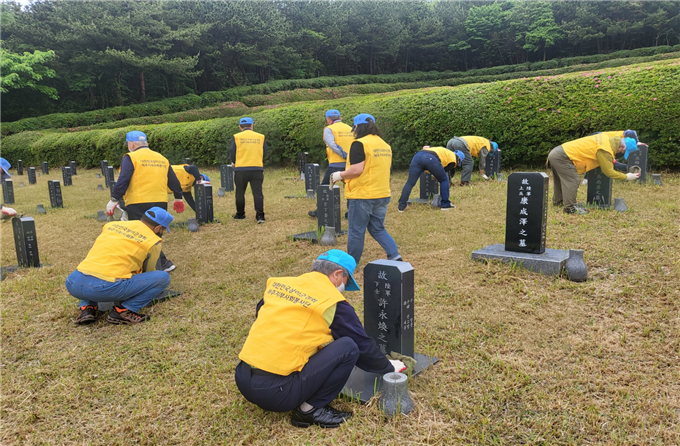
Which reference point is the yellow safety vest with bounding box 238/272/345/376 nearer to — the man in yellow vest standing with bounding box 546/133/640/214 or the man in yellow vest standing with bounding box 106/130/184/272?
the man in yellow vest standing with bounding box 106/130/184/272

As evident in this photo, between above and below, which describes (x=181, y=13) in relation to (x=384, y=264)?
above

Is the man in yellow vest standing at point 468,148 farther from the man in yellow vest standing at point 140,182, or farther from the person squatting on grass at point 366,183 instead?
the man in yellow vest standing at point 140,182

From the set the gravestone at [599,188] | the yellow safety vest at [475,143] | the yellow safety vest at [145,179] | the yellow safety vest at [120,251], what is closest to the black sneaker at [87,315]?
the yellow safety vest at [120,251]

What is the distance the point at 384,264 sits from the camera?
10.6ft

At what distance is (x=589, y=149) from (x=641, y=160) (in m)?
2.81

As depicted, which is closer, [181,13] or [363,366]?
[363,366]

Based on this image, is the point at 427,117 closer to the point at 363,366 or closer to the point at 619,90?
the point at 619,90

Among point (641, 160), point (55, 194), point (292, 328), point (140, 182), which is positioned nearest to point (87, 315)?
point (140, 182)

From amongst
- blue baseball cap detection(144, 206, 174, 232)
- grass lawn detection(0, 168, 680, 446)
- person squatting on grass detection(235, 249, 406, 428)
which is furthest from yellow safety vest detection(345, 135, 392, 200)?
person squatting on grass detection(235, 249, 406, 428)

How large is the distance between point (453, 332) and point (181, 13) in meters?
40.2

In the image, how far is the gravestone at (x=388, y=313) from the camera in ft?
10.4

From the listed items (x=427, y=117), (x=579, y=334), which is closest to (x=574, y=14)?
(x=427, y=117)

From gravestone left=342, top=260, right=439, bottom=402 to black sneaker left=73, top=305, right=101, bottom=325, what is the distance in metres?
2.68

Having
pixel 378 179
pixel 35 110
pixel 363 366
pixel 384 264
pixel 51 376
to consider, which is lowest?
pixel 51 376
